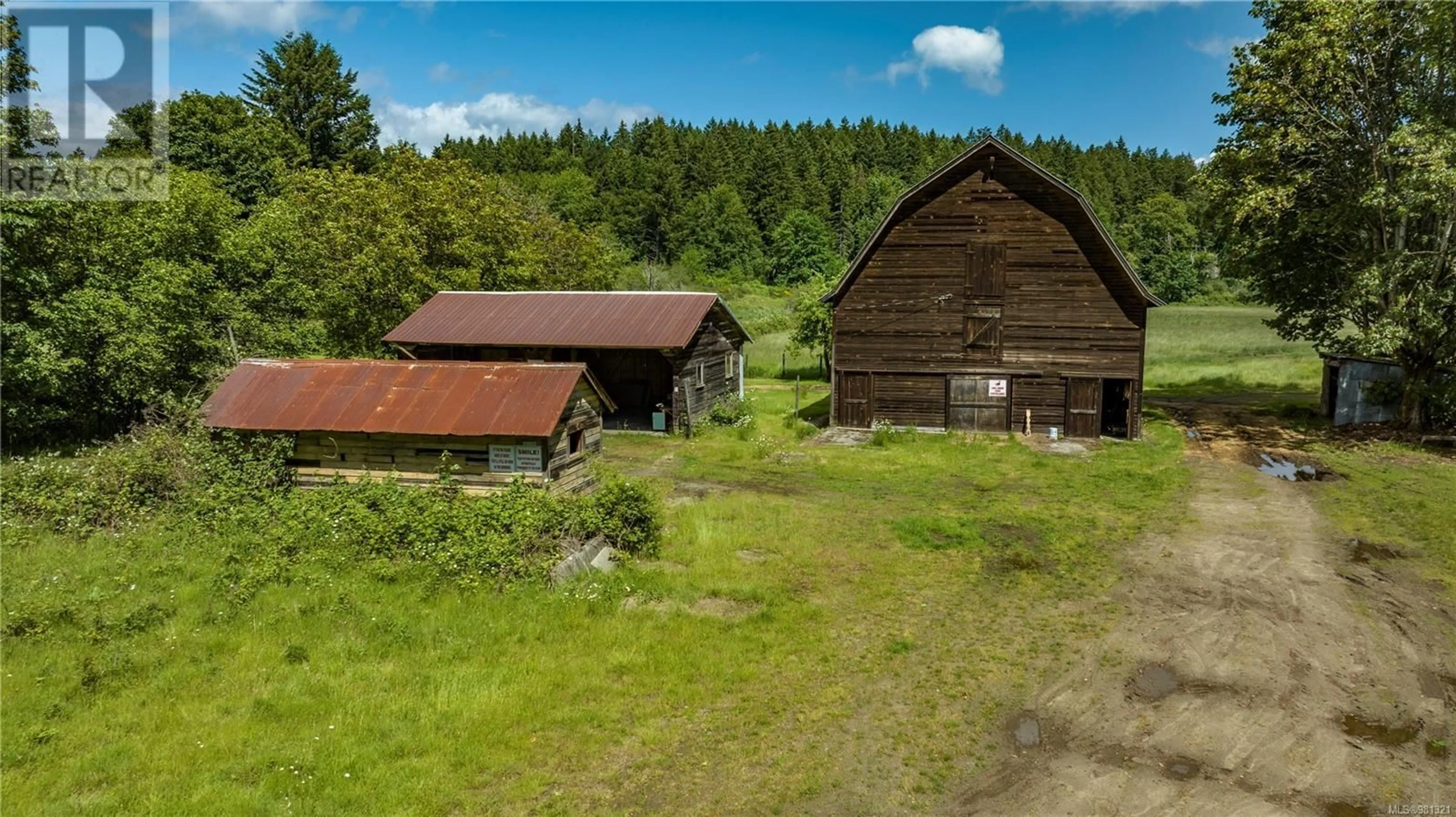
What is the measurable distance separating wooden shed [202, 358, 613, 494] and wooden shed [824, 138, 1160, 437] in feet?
39.9

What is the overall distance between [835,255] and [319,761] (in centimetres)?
8833

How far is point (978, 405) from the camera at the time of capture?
2558 cm

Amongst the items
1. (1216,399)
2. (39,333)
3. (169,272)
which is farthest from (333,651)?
A: (1216,399)

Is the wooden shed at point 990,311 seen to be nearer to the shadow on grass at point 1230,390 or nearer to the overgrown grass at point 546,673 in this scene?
the shadow on grass at point 1230,390

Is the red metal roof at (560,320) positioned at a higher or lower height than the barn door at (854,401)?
higher

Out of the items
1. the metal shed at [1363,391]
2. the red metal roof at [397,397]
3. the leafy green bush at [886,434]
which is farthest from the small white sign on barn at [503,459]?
the metal shed at [1363,391]

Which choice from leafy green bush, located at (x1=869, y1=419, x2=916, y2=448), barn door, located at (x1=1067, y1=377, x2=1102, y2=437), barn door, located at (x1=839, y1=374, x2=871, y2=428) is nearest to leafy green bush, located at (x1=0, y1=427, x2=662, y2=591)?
leafy green bush, located at (x1=869, y1=419, x2=916, y2=448)

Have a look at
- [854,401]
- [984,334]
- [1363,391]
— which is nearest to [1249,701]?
[984,334]

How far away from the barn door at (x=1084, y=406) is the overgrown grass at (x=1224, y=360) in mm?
11878

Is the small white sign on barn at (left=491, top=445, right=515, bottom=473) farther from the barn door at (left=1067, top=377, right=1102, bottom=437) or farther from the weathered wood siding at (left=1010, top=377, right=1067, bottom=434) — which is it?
the barn door at (left=1067, top=377, right=1102, bottom=437)

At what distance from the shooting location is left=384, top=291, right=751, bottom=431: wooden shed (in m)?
25.8

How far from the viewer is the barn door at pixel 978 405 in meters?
25.4

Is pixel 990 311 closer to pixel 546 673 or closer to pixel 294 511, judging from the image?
pixel 546 673

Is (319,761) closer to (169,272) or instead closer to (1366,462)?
(169,272)
